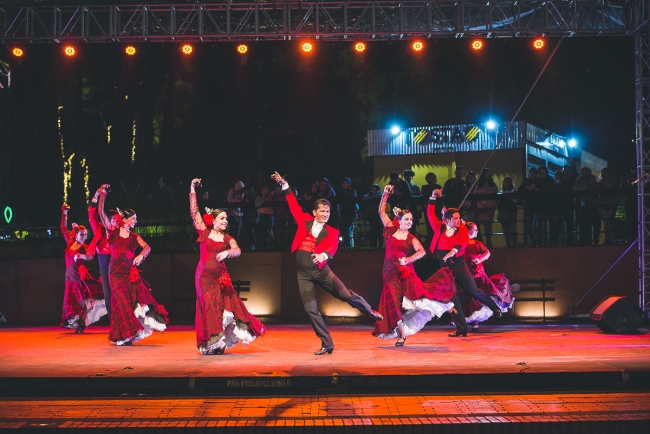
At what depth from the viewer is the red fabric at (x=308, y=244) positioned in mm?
9930

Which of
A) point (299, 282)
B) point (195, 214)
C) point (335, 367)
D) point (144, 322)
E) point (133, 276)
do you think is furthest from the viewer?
point (144, 322)

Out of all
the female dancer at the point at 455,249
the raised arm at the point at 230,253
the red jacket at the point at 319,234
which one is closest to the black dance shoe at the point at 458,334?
the female dancer at the point at 455,249

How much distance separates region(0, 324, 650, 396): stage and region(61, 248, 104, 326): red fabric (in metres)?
1.80

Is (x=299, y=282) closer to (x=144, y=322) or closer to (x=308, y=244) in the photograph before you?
(x=308, y=244)

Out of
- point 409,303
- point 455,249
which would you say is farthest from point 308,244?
point 455,249

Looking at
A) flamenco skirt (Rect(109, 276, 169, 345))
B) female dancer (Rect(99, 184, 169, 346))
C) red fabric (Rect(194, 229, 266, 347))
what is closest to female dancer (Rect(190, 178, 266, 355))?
red fabric (Rect(194, 229, 266, 347))

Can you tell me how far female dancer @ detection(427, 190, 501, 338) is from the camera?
12.2 m

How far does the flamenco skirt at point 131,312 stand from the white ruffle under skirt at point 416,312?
340 centimetres

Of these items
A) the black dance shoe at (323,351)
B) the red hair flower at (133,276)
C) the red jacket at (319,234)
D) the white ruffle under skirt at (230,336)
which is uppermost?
the red jacket at (319,234)

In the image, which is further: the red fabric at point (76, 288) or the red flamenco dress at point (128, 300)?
the red fabric at point (76, 288)

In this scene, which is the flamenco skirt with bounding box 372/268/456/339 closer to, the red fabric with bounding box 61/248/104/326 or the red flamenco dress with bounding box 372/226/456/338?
the red flamenco dress with bounding box 372/226/456/338

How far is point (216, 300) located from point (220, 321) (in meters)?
0.26

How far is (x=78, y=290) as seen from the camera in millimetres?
13836

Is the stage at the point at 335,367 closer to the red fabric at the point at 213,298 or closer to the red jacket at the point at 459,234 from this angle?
the red fabric at the point at 213,298
